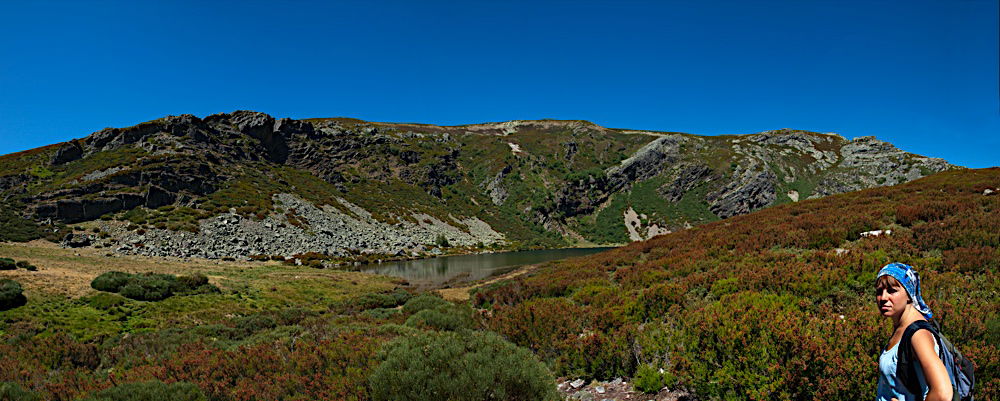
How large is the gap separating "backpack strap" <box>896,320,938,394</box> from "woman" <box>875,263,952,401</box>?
23 millimetres

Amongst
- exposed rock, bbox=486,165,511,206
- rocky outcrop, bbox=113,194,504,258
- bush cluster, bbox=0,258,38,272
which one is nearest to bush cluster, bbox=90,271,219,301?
bush cluster, bbox=0,258,38,272

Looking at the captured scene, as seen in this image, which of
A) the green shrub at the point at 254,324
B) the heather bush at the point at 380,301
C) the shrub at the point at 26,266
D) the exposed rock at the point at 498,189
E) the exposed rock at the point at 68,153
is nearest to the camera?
the green shrub at the point at 254,324

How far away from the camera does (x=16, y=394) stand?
5984 mm

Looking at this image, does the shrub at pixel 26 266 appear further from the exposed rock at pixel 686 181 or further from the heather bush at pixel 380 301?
the exposed rock at pixel 686 181

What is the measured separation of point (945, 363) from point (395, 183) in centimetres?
12139

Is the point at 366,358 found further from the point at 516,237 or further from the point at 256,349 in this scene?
the point at 516,237

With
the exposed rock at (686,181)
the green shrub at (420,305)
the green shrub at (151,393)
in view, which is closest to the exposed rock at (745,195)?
the exposed rock at (686,181)

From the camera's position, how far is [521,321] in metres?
10.4

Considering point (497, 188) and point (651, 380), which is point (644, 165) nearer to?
point (497, 188)

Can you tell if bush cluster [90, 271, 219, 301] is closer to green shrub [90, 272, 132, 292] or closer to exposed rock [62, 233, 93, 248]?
green shrub [90, 272, 132, 292]

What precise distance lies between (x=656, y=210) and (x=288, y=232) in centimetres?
10213

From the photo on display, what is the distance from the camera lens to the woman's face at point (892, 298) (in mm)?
2738

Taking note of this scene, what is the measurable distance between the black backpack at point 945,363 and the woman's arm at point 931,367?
5 cm

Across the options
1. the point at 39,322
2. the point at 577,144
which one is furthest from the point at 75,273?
the point at 577,144
